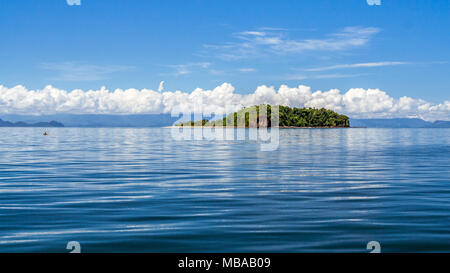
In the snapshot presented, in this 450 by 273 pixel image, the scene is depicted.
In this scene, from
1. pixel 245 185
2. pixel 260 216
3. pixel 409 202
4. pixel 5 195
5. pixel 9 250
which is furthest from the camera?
pixel 245 185

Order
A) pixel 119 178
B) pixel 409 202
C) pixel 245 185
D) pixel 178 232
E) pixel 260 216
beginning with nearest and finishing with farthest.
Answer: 1. pixel 178 232
2. pixel 260 216
3. pixel 409 202
4. pixel 245 185
5. pixel 119 178

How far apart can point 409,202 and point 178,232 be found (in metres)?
12.1

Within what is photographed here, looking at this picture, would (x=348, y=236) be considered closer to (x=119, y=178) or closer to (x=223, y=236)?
(x=223, y=236)

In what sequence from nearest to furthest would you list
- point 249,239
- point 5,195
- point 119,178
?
1. point 249,239
2. point 5,195
3. point 119,178

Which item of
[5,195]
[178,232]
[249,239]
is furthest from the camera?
[5,195]

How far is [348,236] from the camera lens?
49.6 ft

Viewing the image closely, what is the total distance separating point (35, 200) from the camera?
22703mm
